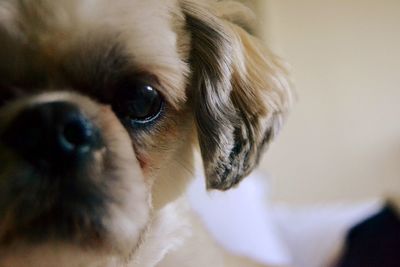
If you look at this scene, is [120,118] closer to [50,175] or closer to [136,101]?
[136,101]

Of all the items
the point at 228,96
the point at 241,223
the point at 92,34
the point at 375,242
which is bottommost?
the point at 241,223

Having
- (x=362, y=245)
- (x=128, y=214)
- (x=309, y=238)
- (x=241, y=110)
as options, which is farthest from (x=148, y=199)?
(x=309, y=238)

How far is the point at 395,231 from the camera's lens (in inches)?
65.7

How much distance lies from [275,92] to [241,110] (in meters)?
0.07

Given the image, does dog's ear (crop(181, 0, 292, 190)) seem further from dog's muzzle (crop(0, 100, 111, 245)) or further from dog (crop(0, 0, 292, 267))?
dog's muzzle (crop(0, 100, 111, 245))

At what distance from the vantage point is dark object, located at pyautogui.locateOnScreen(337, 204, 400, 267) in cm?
158

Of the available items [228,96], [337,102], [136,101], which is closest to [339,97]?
[337,102]

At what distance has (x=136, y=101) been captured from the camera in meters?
0.80

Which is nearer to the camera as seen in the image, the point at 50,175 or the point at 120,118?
the point at 50,175

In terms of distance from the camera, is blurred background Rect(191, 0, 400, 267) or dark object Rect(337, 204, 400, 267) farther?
blurred background Rect(191, 0, 400, 267)

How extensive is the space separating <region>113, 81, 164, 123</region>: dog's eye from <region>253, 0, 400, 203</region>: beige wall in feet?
6.48

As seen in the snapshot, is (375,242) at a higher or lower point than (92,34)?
lower

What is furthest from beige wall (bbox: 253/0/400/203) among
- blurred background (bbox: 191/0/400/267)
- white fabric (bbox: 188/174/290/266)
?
white fabric (bbox: 188/174/290/266)

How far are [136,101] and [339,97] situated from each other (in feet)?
7.11
